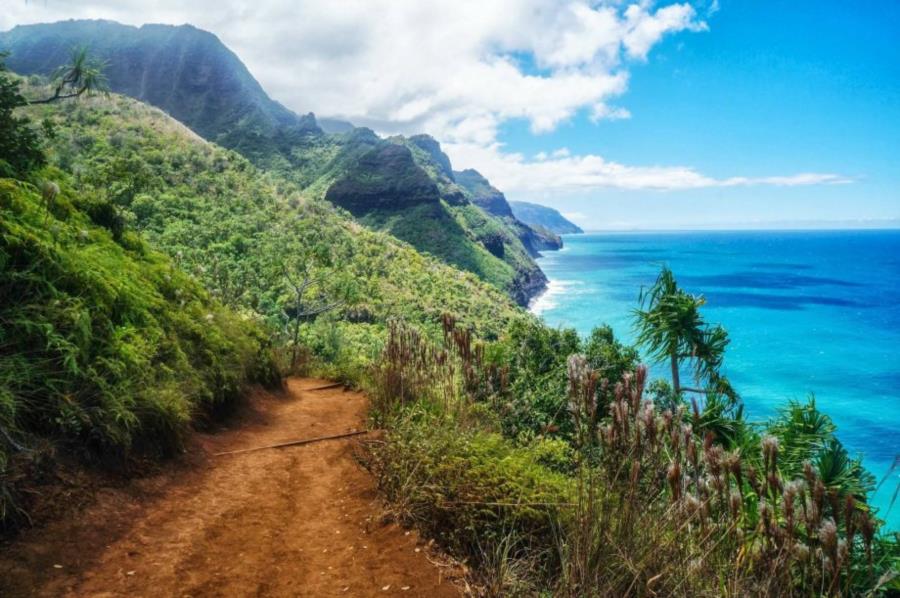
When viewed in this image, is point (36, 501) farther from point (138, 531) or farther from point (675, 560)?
point (675, 560)

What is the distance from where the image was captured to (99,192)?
28.8 feet

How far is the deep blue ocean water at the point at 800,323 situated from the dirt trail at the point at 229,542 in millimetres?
2913

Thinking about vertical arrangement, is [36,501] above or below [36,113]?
below

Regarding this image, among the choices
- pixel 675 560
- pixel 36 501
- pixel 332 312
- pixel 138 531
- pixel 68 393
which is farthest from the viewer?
pixel 332 312

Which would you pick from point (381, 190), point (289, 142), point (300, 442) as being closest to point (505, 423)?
point (300, 442)

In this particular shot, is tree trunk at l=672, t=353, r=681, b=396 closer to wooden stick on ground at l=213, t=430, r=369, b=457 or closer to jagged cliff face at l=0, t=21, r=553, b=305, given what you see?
wooden stick on ground at l=213, t=430, r=369, b=457

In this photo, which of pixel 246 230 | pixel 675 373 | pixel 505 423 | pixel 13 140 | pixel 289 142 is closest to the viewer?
pixel 13 140

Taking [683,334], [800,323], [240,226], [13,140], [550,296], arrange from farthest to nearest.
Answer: [550,296], [800,323], [240,226], [683,334], [13,140]

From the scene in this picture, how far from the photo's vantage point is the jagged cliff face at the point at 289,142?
383 ft

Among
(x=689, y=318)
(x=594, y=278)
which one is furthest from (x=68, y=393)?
(x=594, y=278)

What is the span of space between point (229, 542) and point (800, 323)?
9006cm

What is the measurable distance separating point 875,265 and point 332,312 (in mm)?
169937

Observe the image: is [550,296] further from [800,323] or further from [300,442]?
[300,442]

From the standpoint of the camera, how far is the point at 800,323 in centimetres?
7600
